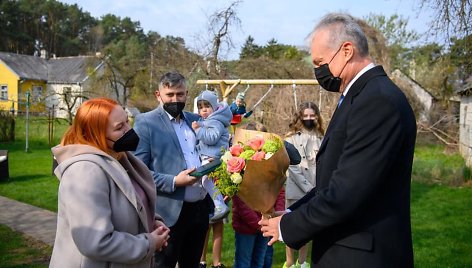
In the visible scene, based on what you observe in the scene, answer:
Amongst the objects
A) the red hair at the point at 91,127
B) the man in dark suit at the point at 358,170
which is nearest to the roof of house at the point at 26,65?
the red hair at the point at 91,127

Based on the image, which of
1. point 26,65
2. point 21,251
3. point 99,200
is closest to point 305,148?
point 99,200

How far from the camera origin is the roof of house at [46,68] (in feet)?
155

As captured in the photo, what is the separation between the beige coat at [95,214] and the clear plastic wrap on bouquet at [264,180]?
2.11ft

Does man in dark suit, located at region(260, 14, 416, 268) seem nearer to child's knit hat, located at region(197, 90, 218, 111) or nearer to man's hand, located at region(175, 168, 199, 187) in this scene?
man's hand, located at region(175, 168, 199, 187)

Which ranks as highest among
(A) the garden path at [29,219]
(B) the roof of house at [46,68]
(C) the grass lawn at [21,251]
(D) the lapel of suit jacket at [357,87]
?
(B) the roof of house at [46,68]

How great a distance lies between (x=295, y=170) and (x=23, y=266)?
353 centimetres

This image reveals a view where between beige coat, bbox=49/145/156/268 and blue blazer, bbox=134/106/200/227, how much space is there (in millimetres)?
1219

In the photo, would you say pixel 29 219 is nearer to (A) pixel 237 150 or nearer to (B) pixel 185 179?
(B) pixel 185 179

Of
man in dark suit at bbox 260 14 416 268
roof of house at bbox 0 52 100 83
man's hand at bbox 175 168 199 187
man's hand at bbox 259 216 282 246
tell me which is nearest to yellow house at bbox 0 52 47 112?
roof of house at bbox 0 52 100 83

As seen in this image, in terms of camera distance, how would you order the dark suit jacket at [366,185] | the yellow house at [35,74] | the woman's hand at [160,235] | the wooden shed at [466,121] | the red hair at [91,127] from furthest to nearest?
the yellow house at [35,74] → the wooden shed at [466,121] → the woman's hand at [160,235] → the red hair at [91,127] → the dark suit jacket at [366,185]

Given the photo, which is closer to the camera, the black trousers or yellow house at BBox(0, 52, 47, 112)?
the black trousers

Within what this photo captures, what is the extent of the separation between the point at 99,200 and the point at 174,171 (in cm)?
158

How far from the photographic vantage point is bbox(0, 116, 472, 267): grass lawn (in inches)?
254

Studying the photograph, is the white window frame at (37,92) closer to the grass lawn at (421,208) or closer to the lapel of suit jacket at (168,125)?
the grass lawn at (421,208)
